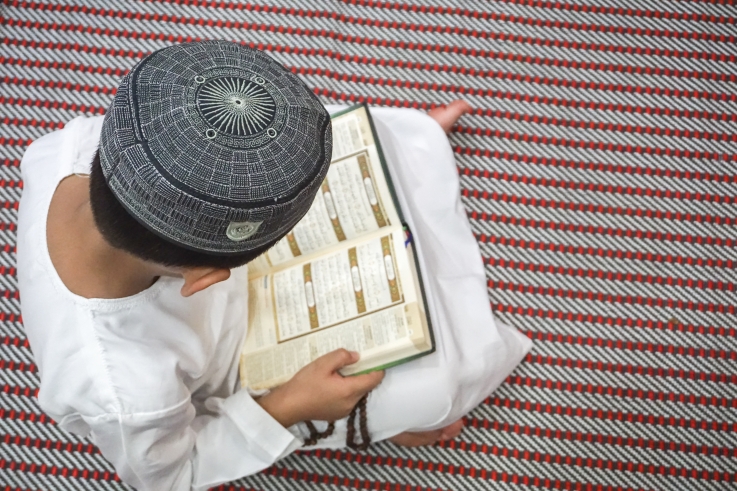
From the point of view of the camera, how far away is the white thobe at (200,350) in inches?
22.5

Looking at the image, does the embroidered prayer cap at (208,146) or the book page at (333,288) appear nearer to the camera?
the embroidered prayer cap at (208,146)

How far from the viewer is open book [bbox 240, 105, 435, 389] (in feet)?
2.47

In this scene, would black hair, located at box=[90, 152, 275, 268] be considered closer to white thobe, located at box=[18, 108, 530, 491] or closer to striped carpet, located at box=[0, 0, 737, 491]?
white thobe, located at box=[18, 108, 530, 491]

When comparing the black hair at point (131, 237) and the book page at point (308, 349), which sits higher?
the black hair at point (131, 237)

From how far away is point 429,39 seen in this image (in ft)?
3.69

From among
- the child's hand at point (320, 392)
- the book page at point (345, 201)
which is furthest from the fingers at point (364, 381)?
the book page at point (345, 201)

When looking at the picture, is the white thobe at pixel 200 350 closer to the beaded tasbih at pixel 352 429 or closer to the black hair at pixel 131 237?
the beaded tasbih at pixel 352 429

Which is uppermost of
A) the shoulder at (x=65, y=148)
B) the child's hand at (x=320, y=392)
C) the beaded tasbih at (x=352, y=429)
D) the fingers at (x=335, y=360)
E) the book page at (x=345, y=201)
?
the shoulder at (x=65, y=148)

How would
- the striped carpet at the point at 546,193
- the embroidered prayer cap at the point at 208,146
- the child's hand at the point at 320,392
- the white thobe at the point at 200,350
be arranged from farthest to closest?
the striped carpet at the point at 546,193 < the child's hand at the point at 320,392 < the white thobe at the point at 200,350 < the embroidered prayer cap at the point at 208,146

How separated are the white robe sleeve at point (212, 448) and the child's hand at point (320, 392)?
22mm

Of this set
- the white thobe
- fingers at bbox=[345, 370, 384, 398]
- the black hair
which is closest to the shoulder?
the white thobe

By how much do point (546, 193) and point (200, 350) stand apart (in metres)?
0.67

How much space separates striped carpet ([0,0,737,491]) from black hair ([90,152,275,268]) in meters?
0.57

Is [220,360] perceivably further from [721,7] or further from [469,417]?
[721,7]
